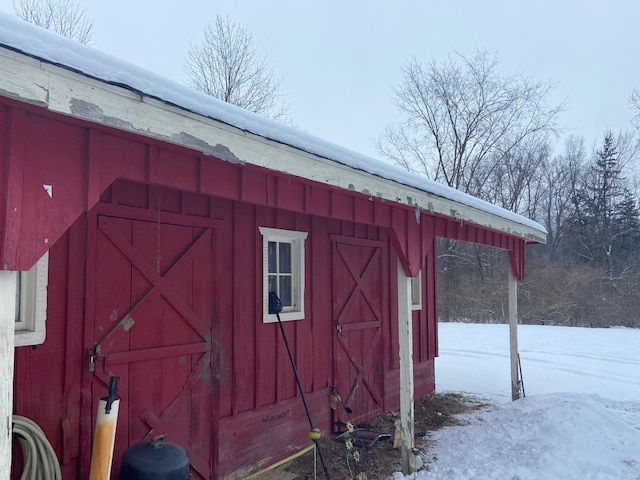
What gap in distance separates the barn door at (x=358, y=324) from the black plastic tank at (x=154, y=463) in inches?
110

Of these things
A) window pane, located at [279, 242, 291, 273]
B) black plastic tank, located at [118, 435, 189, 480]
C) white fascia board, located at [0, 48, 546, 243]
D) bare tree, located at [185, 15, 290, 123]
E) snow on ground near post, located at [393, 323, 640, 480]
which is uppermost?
bare tree, located at [185, 15, 290, 123]

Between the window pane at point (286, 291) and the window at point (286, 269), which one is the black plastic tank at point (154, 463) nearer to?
the window at point (286, 269)

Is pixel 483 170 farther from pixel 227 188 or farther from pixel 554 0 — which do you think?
pixel 227 188

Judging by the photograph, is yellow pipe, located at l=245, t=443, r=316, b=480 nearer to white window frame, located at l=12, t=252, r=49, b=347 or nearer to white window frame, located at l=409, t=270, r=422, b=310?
white window frame, located at l=12, t=252, r=49, b=347

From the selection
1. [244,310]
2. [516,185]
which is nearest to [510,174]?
[516,185]

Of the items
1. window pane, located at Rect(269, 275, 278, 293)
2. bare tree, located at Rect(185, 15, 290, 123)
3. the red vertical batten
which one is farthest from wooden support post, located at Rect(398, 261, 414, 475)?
bare tree, located at Rect(185, 15, 290, 123)

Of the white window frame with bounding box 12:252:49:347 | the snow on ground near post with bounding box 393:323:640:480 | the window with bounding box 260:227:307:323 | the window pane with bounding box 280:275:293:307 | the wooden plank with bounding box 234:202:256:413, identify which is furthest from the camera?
the window pane with bounding box 280:275:293:307

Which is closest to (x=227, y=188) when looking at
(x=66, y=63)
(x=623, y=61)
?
(x=66, y=63)

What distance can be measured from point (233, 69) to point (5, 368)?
1741cm

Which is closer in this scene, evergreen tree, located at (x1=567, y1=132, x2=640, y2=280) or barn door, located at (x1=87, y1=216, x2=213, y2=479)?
barn door, located at (x1=87, y1=216, x2=213, y2=479)

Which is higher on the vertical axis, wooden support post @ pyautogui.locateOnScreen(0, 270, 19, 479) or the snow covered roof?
the snow covered roof

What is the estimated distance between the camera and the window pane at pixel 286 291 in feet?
16.8

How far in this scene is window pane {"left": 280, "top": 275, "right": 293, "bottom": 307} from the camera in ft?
16.8

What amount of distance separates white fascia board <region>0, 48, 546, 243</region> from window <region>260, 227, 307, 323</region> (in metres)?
1.53
